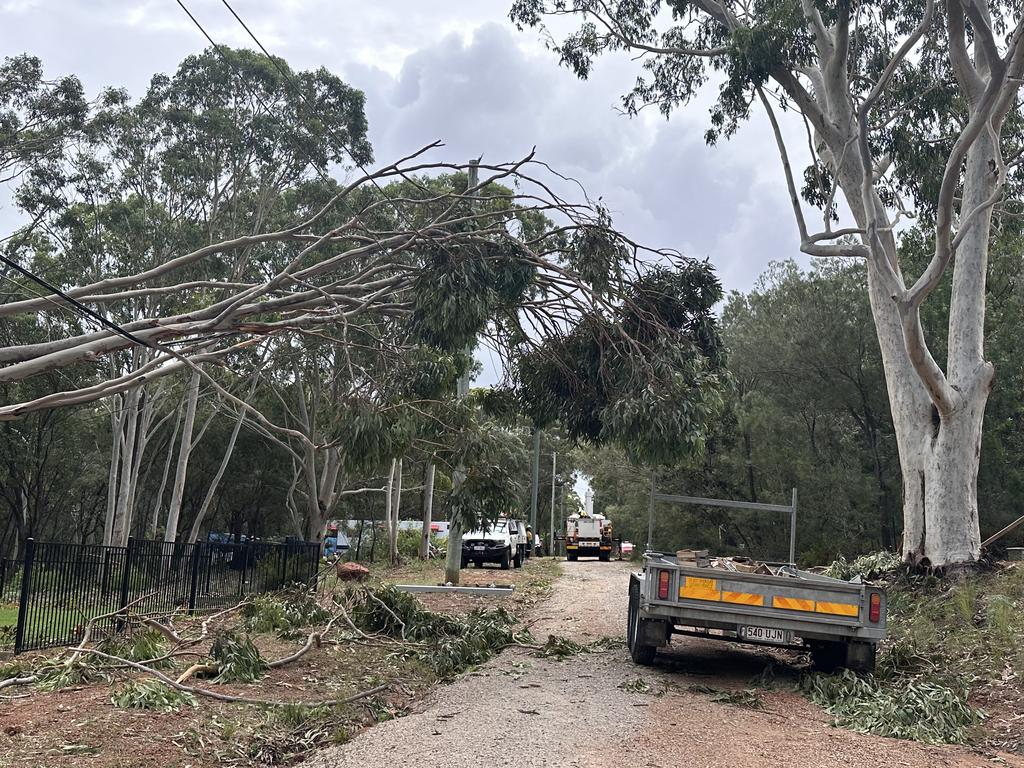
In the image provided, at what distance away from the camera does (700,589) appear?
997 cm

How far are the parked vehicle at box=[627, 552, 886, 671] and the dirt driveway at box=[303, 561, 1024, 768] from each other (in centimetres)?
64

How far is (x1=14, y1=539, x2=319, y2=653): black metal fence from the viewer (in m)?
12.0

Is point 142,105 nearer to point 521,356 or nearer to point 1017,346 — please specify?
point 521,356

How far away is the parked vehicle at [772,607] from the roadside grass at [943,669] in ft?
1.40

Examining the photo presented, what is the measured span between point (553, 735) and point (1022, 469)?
83.9 ft

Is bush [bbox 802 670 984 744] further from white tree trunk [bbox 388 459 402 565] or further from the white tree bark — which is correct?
white tree trunk [bbox 388 459 402 565]

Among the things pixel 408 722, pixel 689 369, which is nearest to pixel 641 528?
pixel 689 369

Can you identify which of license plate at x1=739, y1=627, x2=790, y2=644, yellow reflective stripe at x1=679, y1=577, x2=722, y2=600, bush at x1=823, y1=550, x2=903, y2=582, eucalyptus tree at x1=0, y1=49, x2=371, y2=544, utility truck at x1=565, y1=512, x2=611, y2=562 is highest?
eucalyptus tree at x1=0, y1=49, x2=371, y2=544

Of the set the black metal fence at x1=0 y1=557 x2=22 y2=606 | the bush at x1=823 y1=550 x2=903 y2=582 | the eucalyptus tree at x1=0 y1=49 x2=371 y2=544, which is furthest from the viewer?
the eucalyptus tree at x1=0 y1=49 x2=371 y2=544

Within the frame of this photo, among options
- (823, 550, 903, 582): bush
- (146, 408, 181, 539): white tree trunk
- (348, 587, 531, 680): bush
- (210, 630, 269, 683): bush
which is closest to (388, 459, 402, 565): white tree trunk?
(146, 408, 181, 539): white tree trunk

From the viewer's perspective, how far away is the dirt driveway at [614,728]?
681 cm

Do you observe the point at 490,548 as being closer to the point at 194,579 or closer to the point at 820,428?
the point at 820,428

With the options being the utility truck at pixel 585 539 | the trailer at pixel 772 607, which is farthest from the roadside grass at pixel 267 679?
the utility truck at pixel 585 539

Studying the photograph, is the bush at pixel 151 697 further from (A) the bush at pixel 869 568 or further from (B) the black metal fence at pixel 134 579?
(A) the bush at pixel 869 568
